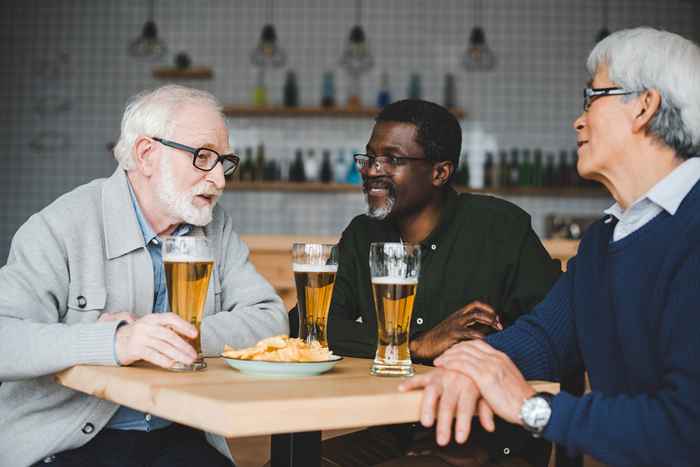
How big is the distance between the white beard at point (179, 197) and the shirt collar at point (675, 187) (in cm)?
100

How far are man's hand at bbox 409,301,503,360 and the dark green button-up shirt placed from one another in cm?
27

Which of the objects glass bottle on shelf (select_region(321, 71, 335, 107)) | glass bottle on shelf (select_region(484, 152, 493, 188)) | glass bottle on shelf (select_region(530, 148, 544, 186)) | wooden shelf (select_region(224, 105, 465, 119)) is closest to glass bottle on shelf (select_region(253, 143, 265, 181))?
wooden shelf (select_region(224, 105, 465, 119))

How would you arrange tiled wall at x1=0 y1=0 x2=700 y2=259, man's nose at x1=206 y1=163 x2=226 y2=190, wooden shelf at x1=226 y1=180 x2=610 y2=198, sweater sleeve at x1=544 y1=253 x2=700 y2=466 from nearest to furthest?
sweater sleeve at x1=544 y1=253 x2=700 y2=466
man's nose at x1=206 y1=163 x2=226 y2=190
wooden shelf at x1=226 y1=180 x2=610 y2=198
tiled wall at x1=0 y1=0 x2=700 y2=259

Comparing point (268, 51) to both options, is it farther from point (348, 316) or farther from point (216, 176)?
point (216, 176)

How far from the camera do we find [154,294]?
6.21ft

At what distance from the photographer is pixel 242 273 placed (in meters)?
2.04

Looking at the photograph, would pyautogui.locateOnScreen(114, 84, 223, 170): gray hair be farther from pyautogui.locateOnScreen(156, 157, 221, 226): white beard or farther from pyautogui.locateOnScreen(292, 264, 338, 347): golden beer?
pyautogui.locateOnScreen(292, 264, 338, 347): golden beer

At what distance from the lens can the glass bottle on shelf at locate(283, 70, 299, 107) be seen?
5977 mm

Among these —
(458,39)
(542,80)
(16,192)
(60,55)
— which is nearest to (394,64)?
(458,39)

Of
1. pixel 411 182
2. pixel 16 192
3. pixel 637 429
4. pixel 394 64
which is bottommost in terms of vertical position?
pixel 16 192

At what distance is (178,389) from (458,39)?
5.32 metres

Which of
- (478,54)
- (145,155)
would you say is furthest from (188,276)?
(478,54)

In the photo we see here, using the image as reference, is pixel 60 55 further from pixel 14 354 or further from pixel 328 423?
pixel 328 423

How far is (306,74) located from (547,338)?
4693 mm
